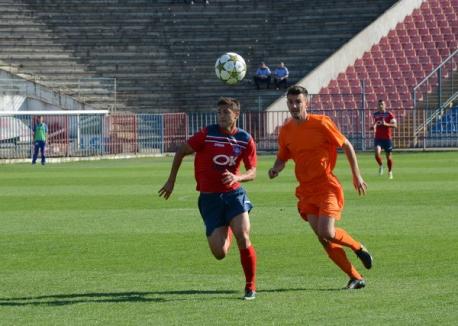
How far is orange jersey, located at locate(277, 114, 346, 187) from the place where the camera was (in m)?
11.5

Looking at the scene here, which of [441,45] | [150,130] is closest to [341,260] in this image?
[150,130]

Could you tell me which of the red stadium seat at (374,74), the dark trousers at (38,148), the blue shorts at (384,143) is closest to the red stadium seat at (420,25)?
the red stadium seat at (374,74)

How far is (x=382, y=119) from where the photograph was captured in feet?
103

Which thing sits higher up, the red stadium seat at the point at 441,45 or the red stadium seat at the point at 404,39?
the red stadium seat at the point at 404,39

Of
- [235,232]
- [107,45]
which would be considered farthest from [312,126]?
[107,45]

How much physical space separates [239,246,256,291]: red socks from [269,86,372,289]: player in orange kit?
0.71 m

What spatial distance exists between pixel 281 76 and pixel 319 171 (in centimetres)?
3628

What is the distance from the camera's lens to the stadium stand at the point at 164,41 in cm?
4941

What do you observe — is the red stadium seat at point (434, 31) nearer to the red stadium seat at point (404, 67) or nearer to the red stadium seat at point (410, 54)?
the red stadium seat at point (410, 54)

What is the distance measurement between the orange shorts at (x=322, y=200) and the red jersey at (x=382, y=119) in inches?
789

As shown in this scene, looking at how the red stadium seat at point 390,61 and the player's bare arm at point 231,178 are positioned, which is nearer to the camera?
the player's bare arm at point 231,178

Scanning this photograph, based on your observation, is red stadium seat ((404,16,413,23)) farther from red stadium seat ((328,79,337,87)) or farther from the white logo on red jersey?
the white logo on red jersey

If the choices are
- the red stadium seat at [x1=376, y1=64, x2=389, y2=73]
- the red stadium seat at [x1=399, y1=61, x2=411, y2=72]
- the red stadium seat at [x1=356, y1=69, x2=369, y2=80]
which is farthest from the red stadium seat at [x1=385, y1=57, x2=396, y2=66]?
the red stadium seat at [x1=356, y1=69, x2=369, y2=80]

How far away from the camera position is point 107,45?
5178 cm
